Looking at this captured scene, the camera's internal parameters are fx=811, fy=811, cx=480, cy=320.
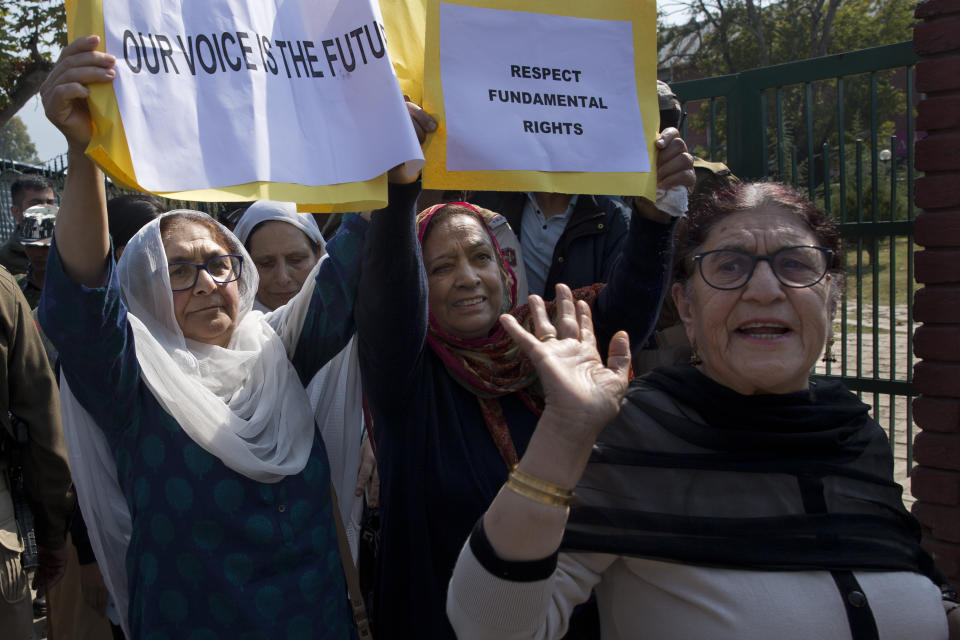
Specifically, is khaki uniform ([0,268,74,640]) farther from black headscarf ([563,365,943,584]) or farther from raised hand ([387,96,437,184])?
black headscarf ([563,365,943,584])

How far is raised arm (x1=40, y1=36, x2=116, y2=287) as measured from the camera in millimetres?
1422

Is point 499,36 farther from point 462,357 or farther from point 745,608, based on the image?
point 745,608

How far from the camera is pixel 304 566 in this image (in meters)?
2.12

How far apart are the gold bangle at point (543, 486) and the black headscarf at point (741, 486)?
0.85 feet

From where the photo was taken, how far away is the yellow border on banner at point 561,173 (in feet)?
5.65

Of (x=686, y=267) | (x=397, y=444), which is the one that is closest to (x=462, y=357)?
(x=397, y=444)

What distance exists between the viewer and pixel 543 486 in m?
1.31

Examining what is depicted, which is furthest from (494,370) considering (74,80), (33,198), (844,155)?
(33,198)

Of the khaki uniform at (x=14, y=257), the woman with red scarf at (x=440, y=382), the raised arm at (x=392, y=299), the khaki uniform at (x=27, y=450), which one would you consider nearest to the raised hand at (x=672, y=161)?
the woman with red scarf at (x=440, y=382)

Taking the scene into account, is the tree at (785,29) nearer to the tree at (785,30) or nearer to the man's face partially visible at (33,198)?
the tree at (785,30)

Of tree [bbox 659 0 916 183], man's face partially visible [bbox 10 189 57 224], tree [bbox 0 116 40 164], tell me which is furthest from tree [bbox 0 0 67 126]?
tree [bbox 0 116 40 164]

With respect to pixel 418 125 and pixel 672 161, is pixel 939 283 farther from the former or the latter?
pixel 418 125

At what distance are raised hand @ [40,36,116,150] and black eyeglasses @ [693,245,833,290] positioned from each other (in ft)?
4.17

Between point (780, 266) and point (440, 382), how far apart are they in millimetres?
947
